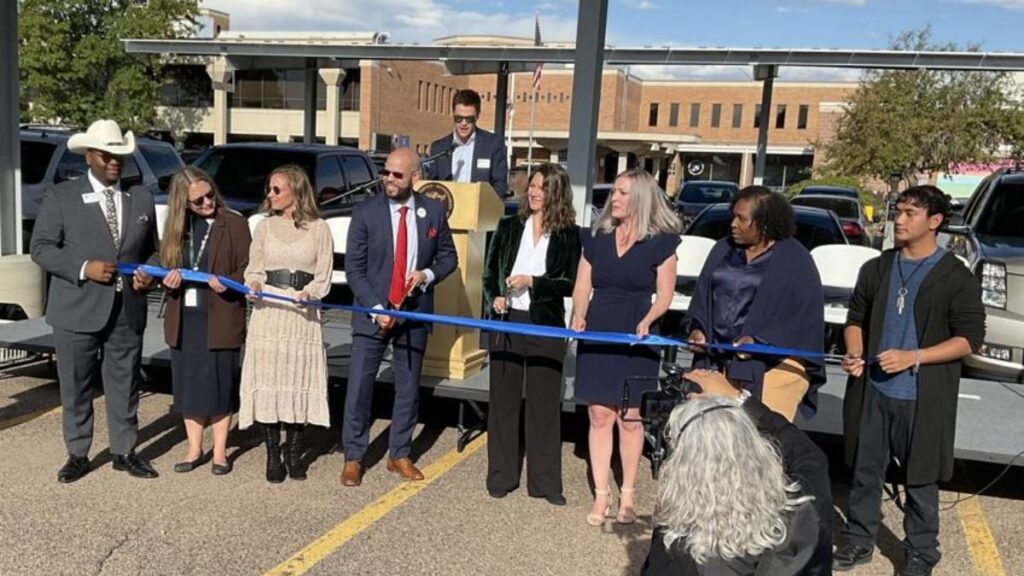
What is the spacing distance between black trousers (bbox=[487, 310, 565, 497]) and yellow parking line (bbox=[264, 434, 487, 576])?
0.50m

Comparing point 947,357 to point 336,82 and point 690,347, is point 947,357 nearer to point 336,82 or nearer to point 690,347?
point 690,347

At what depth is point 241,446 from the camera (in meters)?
5.94

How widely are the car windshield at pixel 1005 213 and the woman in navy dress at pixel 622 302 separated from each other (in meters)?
4.75

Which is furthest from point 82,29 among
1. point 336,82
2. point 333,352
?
point 333,352

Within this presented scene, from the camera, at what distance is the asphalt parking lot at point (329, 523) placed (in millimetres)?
4227

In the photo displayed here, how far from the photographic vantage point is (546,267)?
4949 mm

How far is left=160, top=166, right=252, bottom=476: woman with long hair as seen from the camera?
16.8 ft

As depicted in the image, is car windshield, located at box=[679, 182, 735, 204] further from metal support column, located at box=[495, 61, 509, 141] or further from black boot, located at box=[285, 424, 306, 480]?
black boot, located at box=[285, 424, 306, 480]

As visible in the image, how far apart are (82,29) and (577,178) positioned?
33956 mm

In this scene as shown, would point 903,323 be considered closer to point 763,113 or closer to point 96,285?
point 96,285

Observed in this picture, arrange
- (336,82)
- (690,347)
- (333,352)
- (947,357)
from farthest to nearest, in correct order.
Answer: (336,82)
(333,352)
(690,347)
(947,357)

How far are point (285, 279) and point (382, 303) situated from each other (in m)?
0.57

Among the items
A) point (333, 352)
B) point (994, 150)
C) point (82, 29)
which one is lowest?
point (333, 352)

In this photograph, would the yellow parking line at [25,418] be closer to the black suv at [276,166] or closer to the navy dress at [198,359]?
the navy dress at [198,359]
